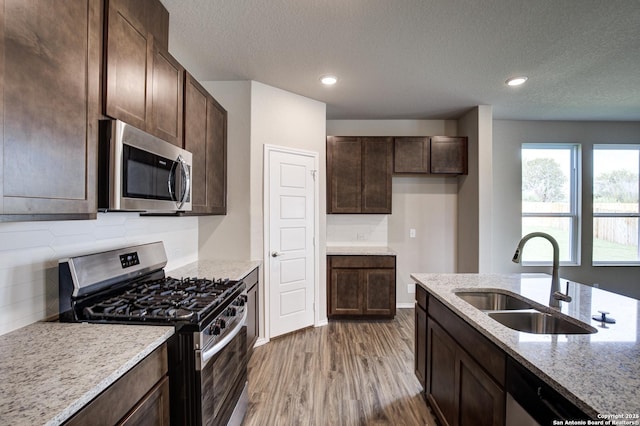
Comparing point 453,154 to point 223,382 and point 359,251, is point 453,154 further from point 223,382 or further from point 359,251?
point 223,382

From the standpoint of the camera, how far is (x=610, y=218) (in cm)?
439

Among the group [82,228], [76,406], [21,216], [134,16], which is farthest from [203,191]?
[76,406]

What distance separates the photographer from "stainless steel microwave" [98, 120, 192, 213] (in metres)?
1.26

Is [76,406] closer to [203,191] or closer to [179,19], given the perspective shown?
[203,191]

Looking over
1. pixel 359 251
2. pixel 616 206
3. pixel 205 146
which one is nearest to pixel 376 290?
pixel 359 251

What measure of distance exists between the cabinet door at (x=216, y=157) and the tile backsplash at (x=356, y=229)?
1.74 meters

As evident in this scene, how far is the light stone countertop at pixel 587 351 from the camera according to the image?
2.65ft

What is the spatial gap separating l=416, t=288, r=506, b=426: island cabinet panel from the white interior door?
1.51 metres

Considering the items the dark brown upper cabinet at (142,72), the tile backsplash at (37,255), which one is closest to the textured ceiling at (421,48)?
the dark brown upper cabinet at (142,72)

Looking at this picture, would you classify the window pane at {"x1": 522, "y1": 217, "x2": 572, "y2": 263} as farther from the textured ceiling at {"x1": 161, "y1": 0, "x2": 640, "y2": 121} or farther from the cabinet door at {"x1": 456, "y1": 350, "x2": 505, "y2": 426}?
the cabinet door at {"x1": 456, "y1": 350, "x2": 505, "y2": 426}

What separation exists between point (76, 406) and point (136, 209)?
33.6 inches

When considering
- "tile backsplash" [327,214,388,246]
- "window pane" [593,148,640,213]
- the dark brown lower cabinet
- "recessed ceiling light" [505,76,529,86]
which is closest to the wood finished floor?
the dark brown lower cabinet

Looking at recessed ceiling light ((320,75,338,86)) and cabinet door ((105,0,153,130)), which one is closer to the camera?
cabinet door ((105,0,153,130))

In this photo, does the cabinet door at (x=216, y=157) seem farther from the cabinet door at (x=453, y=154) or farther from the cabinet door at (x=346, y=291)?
the cabinet door at (x=453, y=154)
